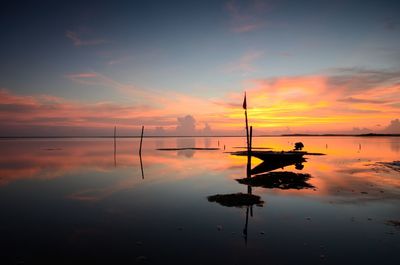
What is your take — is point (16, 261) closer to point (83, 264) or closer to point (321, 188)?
point (83, 264)

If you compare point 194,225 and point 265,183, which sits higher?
point 265,183

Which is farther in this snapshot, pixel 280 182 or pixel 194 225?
pixel 280 182

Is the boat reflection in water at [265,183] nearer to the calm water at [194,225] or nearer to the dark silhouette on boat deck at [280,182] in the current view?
the dark silhouette on boat deck at [280,182]

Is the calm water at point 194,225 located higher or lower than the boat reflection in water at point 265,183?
lower

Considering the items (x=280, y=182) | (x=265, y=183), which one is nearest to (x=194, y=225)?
(x=265, y=183)

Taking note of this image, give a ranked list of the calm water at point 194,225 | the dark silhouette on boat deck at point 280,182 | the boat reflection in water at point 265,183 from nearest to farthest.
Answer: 1. the calm water at point 194,225
2. the boat reflection in water at point 265,183
3. the dark silhouette on boat deck at point 280,182

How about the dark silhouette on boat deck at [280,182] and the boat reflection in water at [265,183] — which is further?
the dark silhouette on boat deck at [280,182]

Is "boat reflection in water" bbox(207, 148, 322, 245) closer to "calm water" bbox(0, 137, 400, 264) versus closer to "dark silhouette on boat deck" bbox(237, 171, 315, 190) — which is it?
"dark silhouette on boat deck" bbox(237, 171, 315, 190)

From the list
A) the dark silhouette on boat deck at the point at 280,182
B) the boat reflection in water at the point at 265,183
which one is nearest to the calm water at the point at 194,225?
the boat reflection in water at the point at 265,183

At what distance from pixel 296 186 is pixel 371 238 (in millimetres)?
13016

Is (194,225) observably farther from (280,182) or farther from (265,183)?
(280,182)

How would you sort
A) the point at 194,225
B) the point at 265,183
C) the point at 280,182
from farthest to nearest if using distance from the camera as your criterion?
the point at 280,182
the point at 265,183
the point at 194,225

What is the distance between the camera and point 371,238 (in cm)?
1275

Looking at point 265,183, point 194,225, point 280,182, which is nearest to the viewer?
point 194,225
